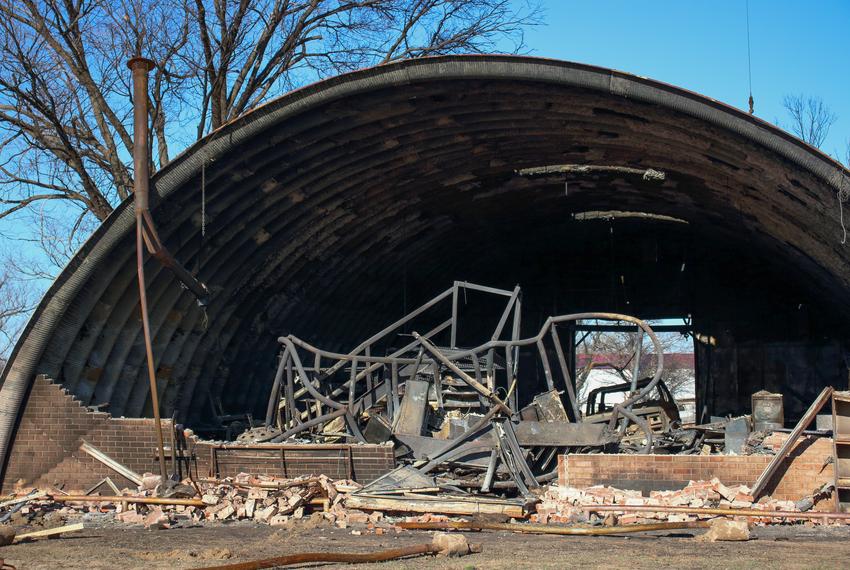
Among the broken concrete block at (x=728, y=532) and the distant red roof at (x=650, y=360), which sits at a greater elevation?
the distant red roof at (x=650, y=360)

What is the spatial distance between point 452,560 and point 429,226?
40.6 feet

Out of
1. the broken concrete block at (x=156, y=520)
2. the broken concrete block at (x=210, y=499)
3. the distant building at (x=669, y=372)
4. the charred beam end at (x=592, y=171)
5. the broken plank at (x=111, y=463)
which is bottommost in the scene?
the broken concrete block at (x=156, y=520)

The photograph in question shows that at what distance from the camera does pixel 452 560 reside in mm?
8078

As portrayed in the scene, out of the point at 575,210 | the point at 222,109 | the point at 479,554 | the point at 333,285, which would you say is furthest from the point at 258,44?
the point at 479,554

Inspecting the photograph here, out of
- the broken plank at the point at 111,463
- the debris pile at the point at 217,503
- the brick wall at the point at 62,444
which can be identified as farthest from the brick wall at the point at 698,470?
the brick wall at the point at 62,444

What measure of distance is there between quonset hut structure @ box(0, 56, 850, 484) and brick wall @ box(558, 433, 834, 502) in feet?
11.5

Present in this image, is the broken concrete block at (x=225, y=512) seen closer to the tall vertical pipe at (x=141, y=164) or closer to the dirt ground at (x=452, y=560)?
the dirt ground at (x=452, y=560)

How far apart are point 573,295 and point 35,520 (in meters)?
16.2

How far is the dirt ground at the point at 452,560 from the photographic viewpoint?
7.85 metres

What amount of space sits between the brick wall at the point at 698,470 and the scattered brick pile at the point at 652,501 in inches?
6.4

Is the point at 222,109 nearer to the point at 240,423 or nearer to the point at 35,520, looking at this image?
the point at 240,423

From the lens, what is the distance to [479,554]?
332 inches

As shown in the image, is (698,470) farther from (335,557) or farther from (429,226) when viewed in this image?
(429,226)

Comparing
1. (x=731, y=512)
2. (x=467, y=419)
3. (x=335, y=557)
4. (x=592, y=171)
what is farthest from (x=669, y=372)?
(x=335, y=557)
